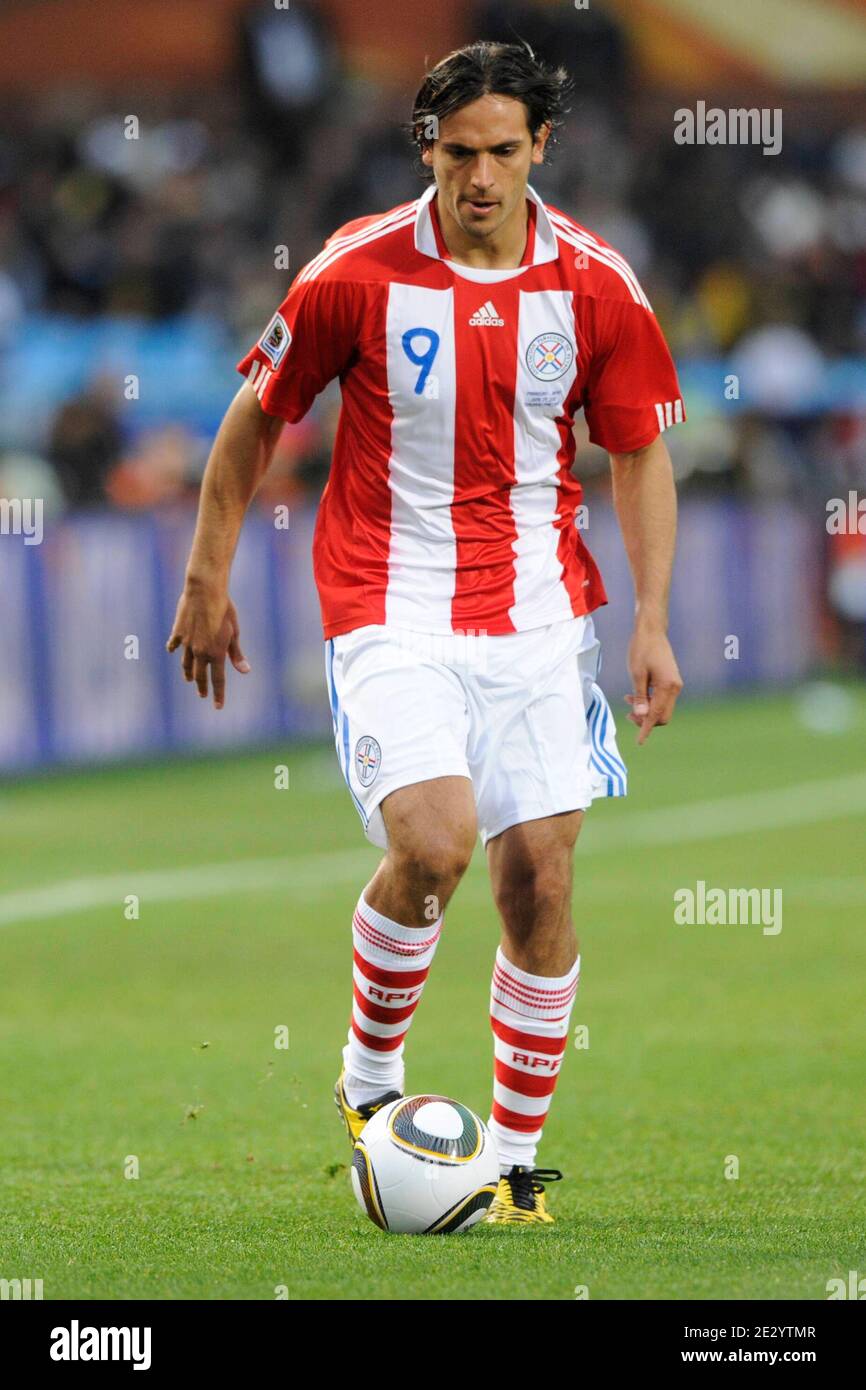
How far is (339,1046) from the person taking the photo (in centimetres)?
722

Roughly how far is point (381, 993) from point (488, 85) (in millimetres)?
2109

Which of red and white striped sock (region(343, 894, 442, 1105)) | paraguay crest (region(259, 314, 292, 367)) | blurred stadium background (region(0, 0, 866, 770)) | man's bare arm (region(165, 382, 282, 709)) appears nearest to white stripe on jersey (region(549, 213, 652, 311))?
paraguay crest (region(259, 314, 292, 367))

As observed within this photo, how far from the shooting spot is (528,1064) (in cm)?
523

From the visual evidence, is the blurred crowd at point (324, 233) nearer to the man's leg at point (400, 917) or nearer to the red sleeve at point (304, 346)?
the red sleeve at point (304, 346)

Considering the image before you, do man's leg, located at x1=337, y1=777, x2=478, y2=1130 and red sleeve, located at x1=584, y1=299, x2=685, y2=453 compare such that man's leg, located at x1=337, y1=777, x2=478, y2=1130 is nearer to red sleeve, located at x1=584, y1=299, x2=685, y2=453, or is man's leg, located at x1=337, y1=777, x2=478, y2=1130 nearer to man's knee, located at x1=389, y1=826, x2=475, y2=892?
man's knee, located at x1=389, y1=826, x2=475, y2=892

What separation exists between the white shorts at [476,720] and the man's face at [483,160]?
3.19 ft

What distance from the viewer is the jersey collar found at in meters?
5.18

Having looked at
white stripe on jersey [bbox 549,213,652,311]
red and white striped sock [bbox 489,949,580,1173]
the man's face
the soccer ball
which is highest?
the man's face

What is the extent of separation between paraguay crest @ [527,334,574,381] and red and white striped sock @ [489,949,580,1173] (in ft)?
4.53

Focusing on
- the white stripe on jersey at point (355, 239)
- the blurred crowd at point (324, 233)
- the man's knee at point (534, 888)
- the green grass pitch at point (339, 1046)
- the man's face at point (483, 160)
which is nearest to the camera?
the green grass pitch at point (339, 1046)

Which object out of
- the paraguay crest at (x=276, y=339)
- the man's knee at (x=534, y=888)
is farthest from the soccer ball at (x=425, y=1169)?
the paraguay crest at (x=276, y=339)

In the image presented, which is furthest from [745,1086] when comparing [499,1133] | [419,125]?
[419,125]

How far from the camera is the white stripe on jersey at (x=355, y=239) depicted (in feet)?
16.9

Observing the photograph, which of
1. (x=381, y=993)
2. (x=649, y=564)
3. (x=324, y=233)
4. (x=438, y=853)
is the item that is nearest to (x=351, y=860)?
(x=381, y=993)
